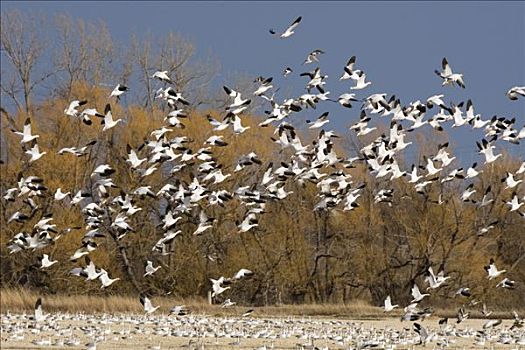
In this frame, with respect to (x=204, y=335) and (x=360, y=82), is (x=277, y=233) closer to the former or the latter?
(x=360, y=82)

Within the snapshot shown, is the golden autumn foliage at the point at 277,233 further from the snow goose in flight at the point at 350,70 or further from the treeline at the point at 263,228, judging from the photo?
the snow goose in flight at the point at 350,70

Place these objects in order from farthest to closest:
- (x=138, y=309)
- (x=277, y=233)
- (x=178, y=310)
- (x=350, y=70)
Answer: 1. (x=277, y=233)
2. (x=138, y=309)
3. (x=350, y=70)
4. (x=178, y=310)

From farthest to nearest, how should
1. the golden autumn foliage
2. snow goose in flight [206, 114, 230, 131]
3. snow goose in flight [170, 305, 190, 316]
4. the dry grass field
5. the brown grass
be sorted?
the golden autumn foliage, the brown grass, snow goose in flight [206, 114, 230, 131], snow goose in flight [170, 305, 190, 316], the dry grass field

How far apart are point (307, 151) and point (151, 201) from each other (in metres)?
25.9

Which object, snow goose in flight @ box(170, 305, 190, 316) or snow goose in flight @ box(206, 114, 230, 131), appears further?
snow goose in flight @ box(206, 114, 230, 131)

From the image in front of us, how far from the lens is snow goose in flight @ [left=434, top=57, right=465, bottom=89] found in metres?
27.8

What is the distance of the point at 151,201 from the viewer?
180 ft

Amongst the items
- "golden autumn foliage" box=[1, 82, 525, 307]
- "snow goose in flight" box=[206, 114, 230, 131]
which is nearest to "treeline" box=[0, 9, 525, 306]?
"golden autumn foliage" box=[1, 82, 525, 307]

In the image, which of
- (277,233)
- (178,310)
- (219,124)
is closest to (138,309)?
(219,124)

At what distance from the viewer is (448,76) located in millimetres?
28047

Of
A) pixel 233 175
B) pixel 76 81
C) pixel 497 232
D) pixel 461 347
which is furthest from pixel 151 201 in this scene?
pixel 461 347

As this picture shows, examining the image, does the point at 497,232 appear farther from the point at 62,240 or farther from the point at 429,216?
the point at 62,240

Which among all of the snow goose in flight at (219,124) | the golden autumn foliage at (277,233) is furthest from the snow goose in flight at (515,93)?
the golden autumn foliage at (277,233)

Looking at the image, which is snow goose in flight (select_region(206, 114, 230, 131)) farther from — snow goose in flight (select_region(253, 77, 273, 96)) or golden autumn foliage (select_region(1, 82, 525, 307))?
golden autumn foliage (select_region(1, 82, 525, 307))
